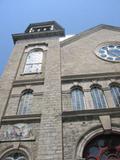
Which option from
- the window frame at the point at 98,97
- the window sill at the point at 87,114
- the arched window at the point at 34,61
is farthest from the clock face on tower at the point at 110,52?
the window sill at the point at 87,114

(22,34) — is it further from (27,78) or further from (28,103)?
(28,103)

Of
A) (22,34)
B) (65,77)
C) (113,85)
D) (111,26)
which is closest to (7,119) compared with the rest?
(65,77)

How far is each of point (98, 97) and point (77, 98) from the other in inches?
47.1

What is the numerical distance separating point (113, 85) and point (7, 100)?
6.37 m

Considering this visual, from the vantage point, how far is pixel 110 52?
1938 cm

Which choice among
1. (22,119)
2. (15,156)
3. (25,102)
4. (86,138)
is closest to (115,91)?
(86,138)

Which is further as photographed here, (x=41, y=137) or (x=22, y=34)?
(x=22, y=34)

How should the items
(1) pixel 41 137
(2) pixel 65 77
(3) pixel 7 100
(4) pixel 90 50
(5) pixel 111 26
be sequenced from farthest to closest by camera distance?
(5) pixel 111 26 → (4) pixel 90 50 → (2) pixel 65 77 → (3) pixel 7 100 → (1) pixel 41 137

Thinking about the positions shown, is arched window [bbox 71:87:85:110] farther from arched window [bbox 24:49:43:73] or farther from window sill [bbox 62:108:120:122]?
arched window [bbox 24:49:43:73]

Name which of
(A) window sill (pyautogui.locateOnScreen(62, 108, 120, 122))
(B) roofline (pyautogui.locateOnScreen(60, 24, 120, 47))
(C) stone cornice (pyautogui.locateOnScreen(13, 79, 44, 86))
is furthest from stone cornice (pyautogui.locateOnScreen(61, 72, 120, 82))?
(B) roofline (pyautogui.locateOnScreen(60, 24, 120, 47))

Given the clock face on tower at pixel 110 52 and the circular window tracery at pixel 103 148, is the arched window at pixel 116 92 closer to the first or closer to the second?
the circular window tracery at pixel 103 148

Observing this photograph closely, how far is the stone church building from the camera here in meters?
11.1

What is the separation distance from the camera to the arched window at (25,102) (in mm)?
13919

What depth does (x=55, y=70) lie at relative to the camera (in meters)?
16.5
